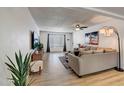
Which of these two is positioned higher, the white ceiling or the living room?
the white ceiling

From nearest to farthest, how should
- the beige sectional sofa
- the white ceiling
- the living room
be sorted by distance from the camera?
1. the living room
2. the white ceiling
3. the beige sectional sofa

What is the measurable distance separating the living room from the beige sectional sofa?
0.10 meters

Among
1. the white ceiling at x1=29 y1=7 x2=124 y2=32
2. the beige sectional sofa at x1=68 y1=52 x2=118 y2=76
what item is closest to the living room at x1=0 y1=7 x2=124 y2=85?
the white ceiling at x1=29 y1=7 x2=124 y2=32

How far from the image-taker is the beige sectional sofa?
4.11 meters

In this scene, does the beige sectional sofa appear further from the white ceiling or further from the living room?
the white ceiling

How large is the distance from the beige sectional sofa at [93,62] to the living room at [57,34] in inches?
4.1

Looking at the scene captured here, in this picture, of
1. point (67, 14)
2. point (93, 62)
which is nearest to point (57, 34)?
point (67, 14)

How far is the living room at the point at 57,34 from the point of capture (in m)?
2.14

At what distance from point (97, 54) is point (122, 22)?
188 centimetres

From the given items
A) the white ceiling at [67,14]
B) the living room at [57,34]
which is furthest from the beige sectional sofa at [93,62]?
the white ceiling at [67,14]

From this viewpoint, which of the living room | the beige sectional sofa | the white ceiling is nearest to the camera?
the living room

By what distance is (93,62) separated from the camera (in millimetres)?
4391
